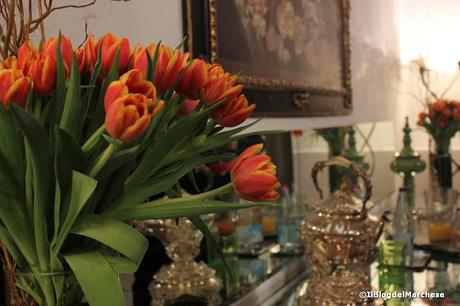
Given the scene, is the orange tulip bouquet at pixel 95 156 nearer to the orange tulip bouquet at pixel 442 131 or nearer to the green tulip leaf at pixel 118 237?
the green tulip leaf at pixel 118 237

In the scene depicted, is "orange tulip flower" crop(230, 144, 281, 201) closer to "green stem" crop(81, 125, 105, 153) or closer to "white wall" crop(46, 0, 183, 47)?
"green stem" crop(81, 125, 105, 153)

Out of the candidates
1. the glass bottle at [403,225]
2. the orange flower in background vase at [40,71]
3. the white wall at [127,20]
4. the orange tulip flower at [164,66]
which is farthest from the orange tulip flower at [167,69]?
the glass bottle at [403,225]

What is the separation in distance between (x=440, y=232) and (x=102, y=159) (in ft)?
6.05

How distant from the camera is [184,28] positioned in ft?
4.59

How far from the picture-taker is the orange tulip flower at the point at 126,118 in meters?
0.54

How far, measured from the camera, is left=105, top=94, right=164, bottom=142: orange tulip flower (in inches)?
21.3

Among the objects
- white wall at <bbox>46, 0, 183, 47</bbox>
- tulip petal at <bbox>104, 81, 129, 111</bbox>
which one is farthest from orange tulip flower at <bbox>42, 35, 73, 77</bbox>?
white wall at <bbox>46, 0, 183, 47</bbox>

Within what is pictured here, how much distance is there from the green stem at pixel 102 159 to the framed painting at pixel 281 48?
0.55 metres

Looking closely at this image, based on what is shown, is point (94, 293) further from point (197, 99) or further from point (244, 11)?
point (244, 11)

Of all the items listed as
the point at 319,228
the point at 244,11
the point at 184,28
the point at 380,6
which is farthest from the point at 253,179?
the point at 380,6

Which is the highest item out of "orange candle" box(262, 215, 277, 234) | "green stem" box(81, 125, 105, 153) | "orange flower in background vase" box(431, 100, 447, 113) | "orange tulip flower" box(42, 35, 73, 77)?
"orange tulip flower" box(42, 35, 73, 77)

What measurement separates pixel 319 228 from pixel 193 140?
3.18 ft

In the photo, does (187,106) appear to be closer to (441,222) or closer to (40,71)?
(40,71)

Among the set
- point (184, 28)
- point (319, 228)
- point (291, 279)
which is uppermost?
point (184, 28)
